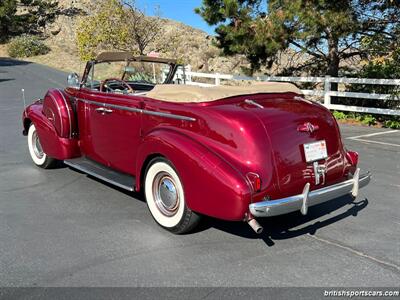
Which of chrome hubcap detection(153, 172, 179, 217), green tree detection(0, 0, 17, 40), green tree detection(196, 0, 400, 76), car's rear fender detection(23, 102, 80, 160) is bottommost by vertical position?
chrome hubcap detection(153, 172, 179, 217)

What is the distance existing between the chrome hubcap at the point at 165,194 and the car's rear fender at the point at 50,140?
6.40ft

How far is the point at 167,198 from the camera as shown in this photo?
14.2 ft

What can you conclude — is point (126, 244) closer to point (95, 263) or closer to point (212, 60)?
point (95, 263)

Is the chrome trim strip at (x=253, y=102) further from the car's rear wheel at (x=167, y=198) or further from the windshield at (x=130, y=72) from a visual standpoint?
the windshield at (x=130, y=72)

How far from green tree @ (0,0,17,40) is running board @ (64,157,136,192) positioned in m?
48.1

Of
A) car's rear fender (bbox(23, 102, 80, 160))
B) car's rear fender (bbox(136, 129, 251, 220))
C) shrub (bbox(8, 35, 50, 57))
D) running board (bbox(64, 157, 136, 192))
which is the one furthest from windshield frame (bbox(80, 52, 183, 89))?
shrub (bbox(8, 35, 50, 57))

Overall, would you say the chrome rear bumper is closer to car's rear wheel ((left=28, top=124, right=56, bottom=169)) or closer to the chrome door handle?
the chrome door handle

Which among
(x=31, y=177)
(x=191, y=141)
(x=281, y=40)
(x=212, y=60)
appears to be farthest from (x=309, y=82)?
(x=212, y=60)

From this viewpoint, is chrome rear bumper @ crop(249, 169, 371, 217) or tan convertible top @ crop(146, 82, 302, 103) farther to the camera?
tan convertible top @ crop(146, 82, 302, 103)

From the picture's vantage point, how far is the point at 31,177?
20.6 ft

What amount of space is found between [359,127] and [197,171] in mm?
8167

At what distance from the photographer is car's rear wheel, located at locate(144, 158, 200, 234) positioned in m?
4.10

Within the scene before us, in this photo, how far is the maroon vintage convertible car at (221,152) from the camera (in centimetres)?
372

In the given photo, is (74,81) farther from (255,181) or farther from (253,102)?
(255,181)
